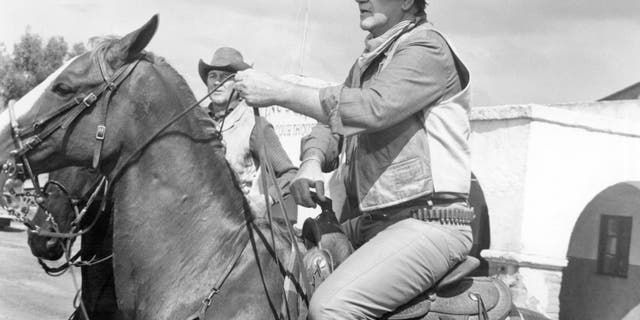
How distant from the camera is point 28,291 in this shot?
45.8 ft

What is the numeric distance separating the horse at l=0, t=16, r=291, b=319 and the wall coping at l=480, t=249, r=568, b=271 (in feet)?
21.8

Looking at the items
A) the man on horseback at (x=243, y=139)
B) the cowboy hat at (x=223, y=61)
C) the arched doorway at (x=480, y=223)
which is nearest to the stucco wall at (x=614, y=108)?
the arched doorway at (x=480, y=223)

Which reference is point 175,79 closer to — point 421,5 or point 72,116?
point 72,116

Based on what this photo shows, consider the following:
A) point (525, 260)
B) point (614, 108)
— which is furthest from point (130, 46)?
point (614, 108)

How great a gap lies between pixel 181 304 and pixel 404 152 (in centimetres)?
125

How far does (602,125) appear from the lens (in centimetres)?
1104

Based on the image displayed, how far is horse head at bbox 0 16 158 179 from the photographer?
378cm

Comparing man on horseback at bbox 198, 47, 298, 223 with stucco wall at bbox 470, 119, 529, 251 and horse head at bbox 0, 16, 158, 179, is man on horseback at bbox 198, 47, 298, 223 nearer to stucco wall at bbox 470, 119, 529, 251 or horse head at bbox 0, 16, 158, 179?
horse head at bbox 0, 16, 158, 179

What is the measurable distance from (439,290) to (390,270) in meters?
0.38

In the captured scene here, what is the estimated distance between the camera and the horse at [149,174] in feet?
12.5

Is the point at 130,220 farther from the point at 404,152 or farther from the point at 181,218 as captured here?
the point at 404,152

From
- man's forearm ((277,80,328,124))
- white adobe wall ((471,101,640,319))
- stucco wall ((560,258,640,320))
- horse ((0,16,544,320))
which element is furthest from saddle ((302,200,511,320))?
stucco wall ((560,258,640,320))

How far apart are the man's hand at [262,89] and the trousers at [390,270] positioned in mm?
806

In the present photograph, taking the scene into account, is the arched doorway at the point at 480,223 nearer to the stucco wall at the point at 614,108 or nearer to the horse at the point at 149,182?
the stucco wall at the point at 614,108
